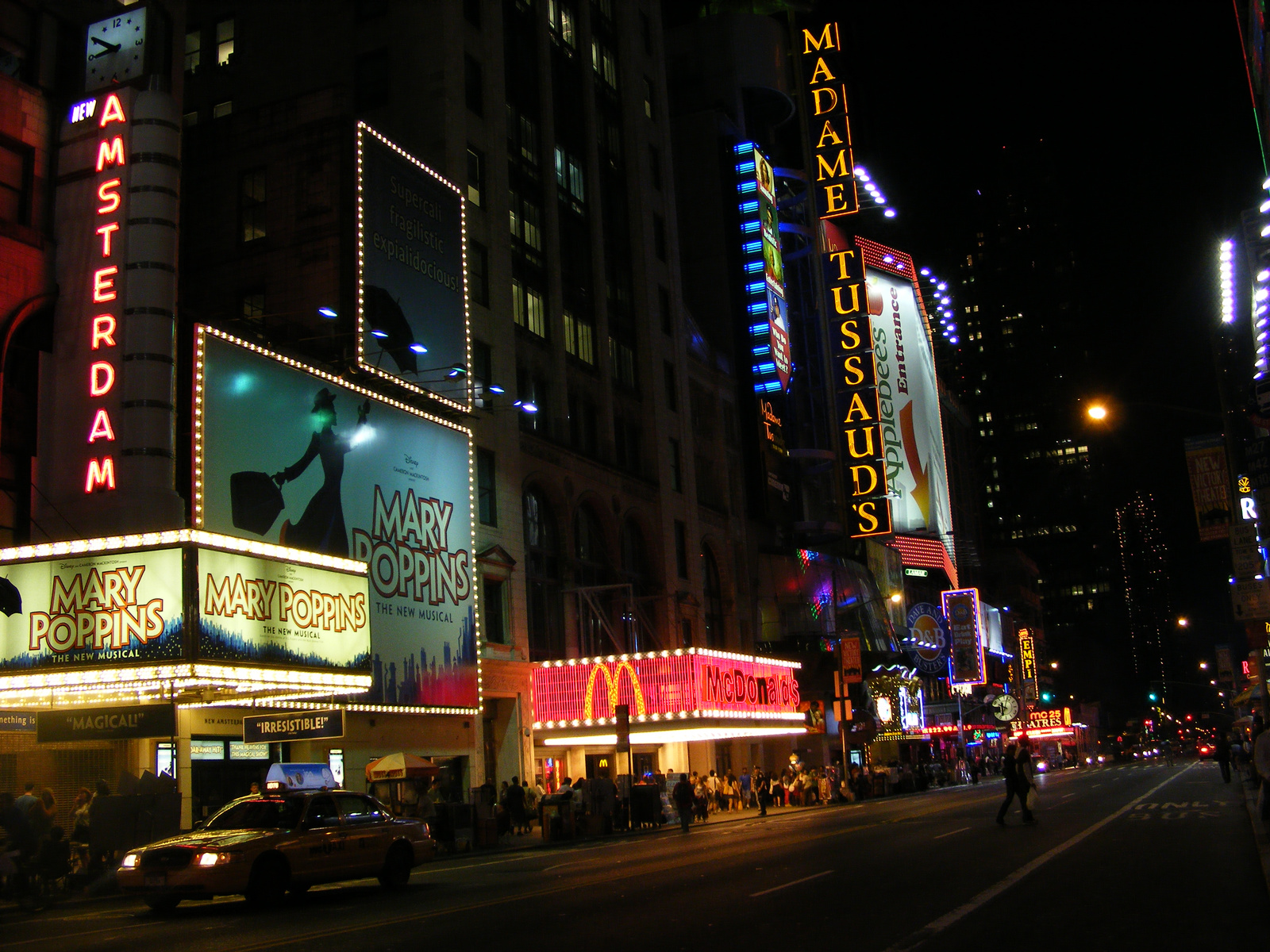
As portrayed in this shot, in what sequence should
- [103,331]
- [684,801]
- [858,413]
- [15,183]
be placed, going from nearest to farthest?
[103,331] → [15,183] → [684,801] → [858,413]

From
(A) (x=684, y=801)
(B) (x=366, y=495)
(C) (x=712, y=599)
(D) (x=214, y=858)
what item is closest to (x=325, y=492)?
(B) (x=366, y=495)

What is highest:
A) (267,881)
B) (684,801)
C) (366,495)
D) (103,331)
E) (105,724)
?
(103,331)

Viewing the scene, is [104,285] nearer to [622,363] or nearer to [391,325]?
[391,325]

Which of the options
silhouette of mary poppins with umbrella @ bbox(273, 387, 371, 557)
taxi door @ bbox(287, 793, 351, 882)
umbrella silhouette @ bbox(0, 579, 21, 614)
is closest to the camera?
taxi door @ bbox(287, 793, 351, 882)

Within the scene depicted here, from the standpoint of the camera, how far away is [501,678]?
39500 mm

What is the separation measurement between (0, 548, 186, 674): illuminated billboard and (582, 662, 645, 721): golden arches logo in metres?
19.7

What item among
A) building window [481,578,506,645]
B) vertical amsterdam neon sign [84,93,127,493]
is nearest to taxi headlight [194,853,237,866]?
vertical amsterdam neon sign [84,93,127,493]

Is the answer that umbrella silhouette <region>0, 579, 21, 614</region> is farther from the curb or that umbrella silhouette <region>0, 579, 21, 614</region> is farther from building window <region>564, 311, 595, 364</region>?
building window <region>564, 311, 595, 364</region>

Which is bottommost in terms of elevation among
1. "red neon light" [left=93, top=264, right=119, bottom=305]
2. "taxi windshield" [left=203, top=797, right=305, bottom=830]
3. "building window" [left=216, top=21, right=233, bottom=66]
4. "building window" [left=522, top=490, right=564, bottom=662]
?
"taxi windshield" [left=203, top=797, right=305, bottom=830]

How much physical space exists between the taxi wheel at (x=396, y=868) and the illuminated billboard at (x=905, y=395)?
6521 cm

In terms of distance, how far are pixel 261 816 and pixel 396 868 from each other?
8.28ft

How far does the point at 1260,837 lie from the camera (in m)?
18.7

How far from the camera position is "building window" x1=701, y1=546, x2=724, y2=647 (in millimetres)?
56281

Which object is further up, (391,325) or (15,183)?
(15,183)
